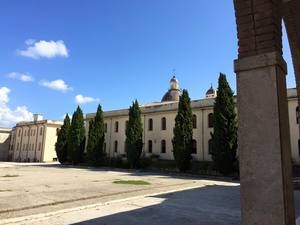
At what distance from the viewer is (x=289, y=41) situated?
628 centimetres

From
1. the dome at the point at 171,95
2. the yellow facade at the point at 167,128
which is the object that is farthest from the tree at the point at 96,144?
the dome at the point at 171,95

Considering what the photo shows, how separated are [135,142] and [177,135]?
5.74 m

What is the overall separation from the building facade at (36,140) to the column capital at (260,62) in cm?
4909

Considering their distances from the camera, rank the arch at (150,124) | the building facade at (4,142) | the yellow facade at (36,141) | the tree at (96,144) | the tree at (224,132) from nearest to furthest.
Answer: the tree at (224,132), the tree at (96,144), the arch at (150,124), the yellow facade at (36,141), the building facade at (4,142)

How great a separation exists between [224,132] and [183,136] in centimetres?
448

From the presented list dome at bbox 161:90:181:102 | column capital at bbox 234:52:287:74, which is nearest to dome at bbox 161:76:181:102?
dome at bbox 161:90:181:102

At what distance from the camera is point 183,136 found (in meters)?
27.3

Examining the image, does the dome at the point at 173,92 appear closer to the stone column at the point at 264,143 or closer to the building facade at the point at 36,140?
the building facade at the point at 36,140

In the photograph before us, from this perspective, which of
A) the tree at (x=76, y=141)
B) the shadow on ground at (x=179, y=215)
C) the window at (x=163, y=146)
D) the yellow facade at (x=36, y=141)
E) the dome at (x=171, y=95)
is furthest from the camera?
the yellow facade at (x=36, y=141)

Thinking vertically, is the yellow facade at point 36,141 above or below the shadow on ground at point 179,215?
above

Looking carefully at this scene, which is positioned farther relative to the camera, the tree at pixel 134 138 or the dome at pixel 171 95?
the dome at pixel 171 95

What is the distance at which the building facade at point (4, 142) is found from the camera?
200ft

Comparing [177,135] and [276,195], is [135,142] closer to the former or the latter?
[177,135]

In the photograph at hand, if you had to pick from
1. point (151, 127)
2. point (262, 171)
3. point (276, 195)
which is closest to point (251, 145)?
point (262, 171)
